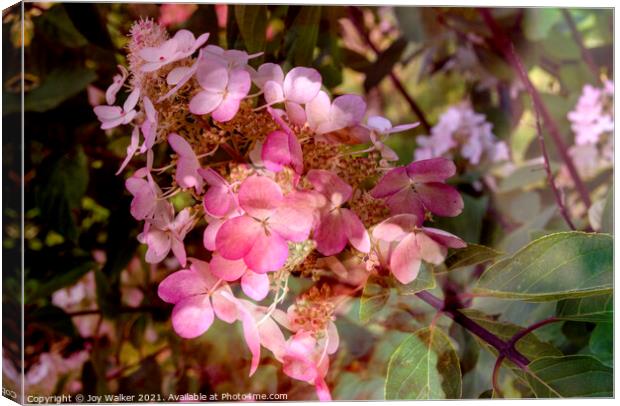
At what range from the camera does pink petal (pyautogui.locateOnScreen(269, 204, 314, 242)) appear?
48.8 inches

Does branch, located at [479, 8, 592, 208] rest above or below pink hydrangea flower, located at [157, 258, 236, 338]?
above

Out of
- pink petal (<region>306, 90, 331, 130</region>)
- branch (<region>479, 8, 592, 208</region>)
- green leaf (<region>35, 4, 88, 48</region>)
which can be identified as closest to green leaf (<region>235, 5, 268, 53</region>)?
pink petal (<region>306, 90, 331, 130</region>)

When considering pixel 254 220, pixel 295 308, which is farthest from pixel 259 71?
pixel 295 308

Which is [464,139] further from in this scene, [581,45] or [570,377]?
[570,377]

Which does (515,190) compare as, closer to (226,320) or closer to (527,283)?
(527,283)

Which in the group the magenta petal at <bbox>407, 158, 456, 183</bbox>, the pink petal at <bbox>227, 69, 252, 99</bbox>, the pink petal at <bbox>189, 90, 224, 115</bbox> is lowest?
the magenta petal at <bbox>407, 158, 456, 183</bbox>

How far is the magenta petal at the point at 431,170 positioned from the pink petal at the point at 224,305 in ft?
1.04

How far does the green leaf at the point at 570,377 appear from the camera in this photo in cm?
135

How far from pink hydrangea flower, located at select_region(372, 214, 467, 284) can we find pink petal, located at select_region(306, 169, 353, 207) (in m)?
0.07

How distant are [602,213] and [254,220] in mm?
558

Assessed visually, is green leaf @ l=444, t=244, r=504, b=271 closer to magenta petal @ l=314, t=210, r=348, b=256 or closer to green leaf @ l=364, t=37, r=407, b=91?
magenta petal @ l=314, t=210, r=348, b=256

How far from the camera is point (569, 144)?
4.53 feet

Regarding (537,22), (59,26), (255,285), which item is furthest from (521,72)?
(59,26)

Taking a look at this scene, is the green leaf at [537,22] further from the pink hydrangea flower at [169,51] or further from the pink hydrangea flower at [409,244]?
the pink hydrangea flower at [169,51]
